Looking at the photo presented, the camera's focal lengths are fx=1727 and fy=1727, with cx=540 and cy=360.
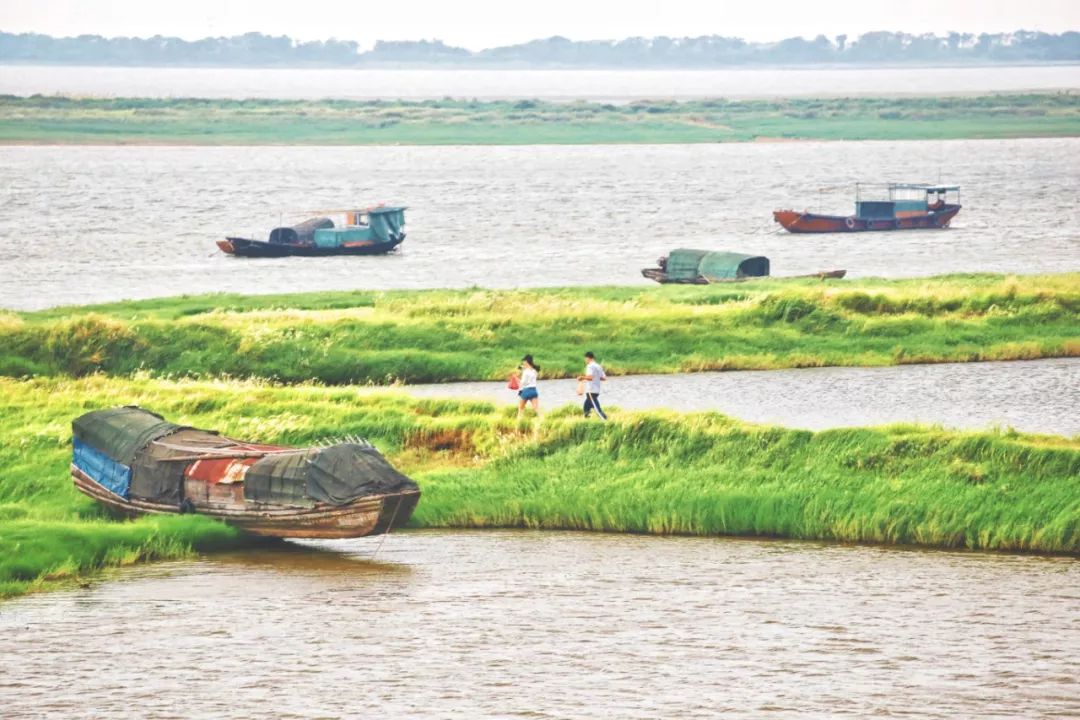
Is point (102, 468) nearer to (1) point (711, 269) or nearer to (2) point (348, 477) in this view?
(2) point (348, 477)

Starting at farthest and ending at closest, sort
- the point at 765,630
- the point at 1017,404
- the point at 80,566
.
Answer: the point at 1017,404 < the point at 80,566 < the point at 765,630

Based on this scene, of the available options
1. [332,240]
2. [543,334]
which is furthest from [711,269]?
[332,240]

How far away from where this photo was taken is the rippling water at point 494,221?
8119 centimetres

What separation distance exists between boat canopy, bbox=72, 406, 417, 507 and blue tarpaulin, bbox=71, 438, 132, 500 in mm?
17

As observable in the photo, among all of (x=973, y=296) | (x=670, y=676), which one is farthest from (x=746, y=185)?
(x=670, y=676)

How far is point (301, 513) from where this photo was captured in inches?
1097

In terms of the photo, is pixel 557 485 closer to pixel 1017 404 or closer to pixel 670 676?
pixel 670 676

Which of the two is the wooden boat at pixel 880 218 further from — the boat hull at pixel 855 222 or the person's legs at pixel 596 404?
the person's legs at pixel 596 404

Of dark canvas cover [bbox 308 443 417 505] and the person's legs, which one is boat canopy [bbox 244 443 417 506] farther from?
the person's legs

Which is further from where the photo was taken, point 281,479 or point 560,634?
point 281,479

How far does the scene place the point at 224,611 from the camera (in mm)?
25922

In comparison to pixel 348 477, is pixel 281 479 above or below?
below

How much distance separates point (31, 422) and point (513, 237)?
69051 mm

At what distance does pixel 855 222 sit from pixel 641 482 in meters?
74.2
